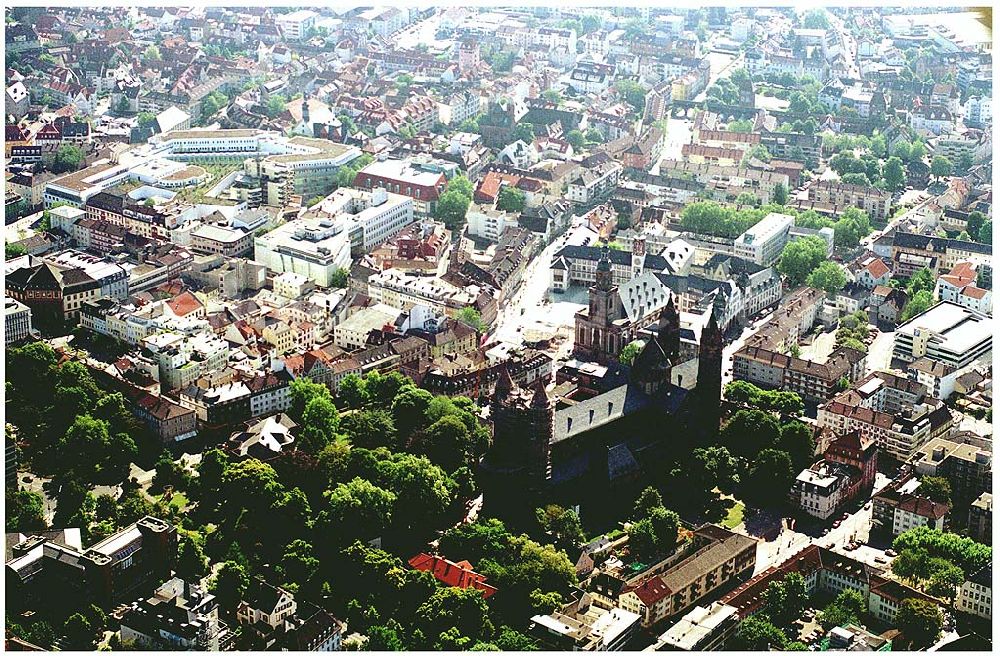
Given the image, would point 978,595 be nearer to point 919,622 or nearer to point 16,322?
point 919,622

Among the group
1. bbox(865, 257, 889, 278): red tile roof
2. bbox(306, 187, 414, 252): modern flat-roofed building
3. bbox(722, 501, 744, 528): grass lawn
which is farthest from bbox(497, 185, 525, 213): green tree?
bbox(722, 501, 744, 528): grass lawn

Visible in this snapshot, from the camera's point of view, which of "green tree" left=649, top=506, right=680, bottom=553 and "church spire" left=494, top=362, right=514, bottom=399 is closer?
"green tree" left=649, top=506, right=680, bottom=553

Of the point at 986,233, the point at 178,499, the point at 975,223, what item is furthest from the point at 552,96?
the point at 178,499

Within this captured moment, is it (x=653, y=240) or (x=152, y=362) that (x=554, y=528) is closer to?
(x=152, y=362)

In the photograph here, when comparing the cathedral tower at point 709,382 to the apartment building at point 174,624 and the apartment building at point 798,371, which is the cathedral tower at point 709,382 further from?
the apartment building at point 174,624

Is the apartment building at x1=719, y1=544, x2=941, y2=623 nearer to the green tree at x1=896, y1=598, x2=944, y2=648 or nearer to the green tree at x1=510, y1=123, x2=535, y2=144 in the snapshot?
the green tree at x1=896, y1=598, x2=944, y2=648

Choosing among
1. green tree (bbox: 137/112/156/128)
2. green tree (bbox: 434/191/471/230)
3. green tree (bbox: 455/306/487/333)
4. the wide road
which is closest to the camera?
green tree (bbox: 455/306/487/333)
